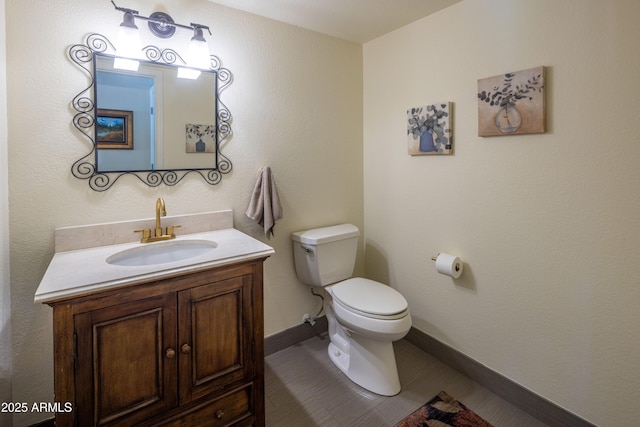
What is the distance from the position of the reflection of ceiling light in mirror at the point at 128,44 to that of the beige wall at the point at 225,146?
10 centimetres

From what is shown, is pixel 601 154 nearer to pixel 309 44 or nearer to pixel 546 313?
pixel 546 313

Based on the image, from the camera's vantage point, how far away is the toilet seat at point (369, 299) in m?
1.82

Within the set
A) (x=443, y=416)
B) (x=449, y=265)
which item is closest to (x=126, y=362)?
(x=443, y=416)

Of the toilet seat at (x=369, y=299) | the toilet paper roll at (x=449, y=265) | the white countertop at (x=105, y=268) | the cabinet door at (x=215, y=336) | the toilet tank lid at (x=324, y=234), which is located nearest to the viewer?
the white countertop at (x=105, y=268)

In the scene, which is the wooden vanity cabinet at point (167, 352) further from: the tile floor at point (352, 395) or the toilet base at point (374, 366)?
the toilet base at point (374, 366)

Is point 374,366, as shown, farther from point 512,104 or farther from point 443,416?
point 512,104

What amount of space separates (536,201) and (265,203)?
1465mm

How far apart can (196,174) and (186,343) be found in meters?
0.94

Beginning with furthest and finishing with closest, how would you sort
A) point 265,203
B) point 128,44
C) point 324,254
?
point 324,254 → point 265,203 → point 128,44

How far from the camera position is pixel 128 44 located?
159 cm

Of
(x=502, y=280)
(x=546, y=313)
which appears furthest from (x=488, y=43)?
(x=546, y=313)

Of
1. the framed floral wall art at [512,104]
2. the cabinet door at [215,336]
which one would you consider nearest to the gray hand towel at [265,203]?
the cabinet door at [215,336]

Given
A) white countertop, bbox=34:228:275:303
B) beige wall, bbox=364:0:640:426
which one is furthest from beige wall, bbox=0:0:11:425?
beige wall, bbox=364:0:640:426

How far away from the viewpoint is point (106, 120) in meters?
1.61
